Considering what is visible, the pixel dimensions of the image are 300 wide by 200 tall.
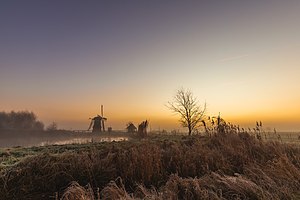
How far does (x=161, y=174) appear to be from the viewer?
35.6ft

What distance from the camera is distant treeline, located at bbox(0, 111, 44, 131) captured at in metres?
69.6

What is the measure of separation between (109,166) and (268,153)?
Result: 6885 millimetres

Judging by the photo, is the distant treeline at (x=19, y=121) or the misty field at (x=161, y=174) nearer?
the misty field at (x=161, y=174)

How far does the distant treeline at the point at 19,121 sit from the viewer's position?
6964cm

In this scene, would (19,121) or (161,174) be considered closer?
(161,174)

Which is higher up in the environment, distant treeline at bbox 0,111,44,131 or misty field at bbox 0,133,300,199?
distant treeline at bbox 0,111,44,131

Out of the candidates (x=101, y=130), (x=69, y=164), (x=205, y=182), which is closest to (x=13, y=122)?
(x=101, y=130)

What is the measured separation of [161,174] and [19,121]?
70.7 m

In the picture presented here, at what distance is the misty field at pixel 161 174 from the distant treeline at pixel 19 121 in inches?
2415

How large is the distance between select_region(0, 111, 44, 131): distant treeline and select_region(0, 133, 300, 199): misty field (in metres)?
61.3

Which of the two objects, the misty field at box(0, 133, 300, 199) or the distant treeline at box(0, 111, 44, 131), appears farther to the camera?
the distant treeline at box(0, 111, 44, 131)

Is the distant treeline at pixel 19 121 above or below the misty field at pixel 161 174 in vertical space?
above

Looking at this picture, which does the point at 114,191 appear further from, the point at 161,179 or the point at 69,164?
the point at 69,164

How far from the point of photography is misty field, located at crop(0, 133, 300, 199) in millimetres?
7949
